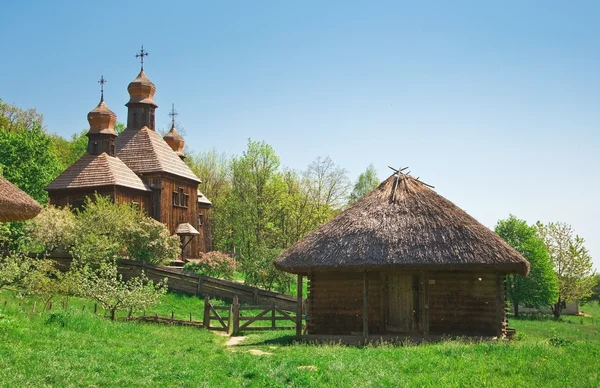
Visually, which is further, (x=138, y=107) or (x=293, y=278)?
(x=138, y=107)

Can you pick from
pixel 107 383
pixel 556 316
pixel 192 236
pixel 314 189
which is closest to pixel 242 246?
pixel 192 236

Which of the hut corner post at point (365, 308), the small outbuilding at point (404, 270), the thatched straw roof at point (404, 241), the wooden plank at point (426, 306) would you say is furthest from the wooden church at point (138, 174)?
the wooden plank at point (426, 306)

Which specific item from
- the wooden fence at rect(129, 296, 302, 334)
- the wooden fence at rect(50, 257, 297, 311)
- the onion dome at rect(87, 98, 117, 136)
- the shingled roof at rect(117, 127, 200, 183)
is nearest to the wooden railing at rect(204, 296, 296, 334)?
the wooden fence at rect(129, 296, 302, 334)

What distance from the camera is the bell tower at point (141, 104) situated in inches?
1822

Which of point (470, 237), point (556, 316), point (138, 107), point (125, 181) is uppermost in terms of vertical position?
point (138, 107)

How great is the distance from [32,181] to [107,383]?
37.7 meters

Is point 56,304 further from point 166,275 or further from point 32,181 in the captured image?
point 32,181

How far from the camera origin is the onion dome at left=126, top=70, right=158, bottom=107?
1847 inches

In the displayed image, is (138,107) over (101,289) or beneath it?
over

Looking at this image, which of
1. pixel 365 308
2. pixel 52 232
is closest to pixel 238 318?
pixel 365 308

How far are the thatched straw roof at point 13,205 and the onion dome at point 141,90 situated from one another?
104 ft

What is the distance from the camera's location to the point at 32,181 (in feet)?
147

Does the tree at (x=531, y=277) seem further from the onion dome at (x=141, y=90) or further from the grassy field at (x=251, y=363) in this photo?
the grassy field at (x=251, y=363)

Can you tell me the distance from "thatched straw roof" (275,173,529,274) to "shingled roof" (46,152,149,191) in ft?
64.1
